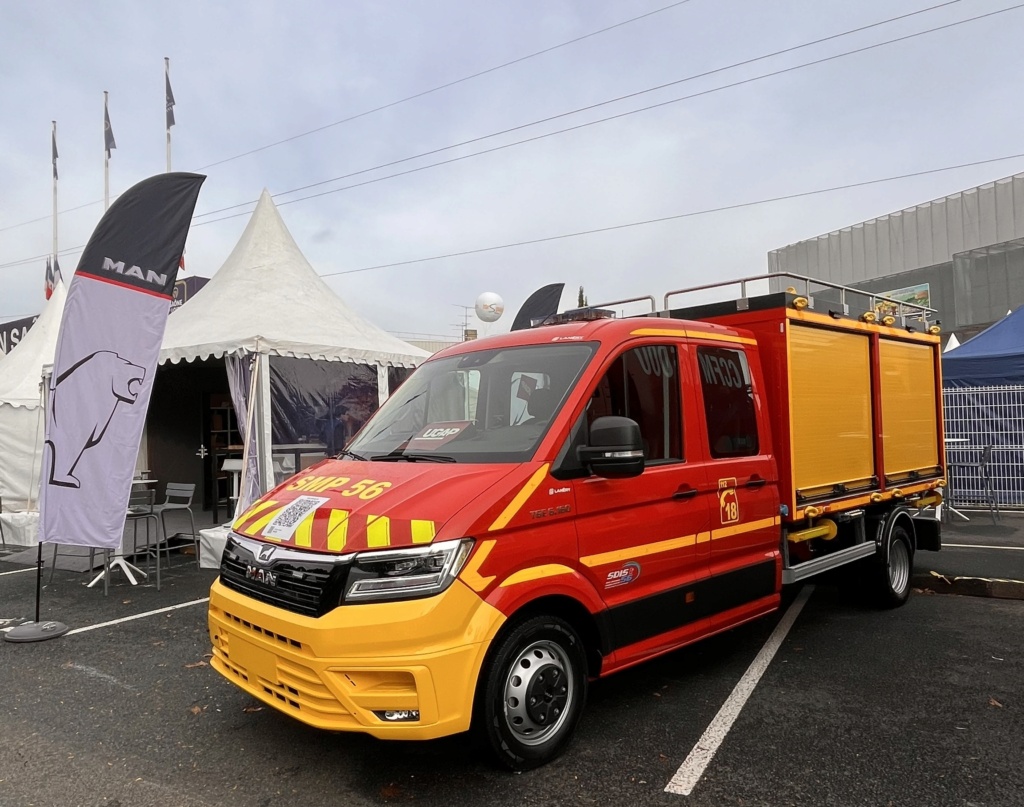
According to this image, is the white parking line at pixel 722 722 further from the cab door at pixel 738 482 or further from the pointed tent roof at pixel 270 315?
the pointed tent roof at pixel 270 315

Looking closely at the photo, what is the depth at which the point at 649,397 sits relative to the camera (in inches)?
157

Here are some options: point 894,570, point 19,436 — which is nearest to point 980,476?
point 894,570

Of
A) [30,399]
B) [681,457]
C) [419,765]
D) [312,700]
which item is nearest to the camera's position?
[312,700]

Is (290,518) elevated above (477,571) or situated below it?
above

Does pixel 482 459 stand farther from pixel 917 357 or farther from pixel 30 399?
pixel 30 399

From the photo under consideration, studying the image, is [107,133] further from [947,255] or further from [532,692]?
[947,255]

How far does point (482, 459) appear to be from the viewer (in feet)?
11.4

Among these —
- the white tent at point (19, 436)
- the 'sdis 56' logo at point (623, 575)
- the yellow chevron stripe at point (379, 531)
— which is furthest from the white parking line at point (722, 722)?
the white tent at point (19, 436)

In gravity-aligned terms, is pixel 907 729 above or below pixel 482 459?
below

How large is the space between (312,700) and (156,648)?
3202 millimetres

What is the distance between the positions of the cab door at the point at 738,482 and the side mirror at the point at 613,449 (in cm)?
99

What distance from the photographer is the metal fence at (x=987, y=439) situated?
12.6 metres

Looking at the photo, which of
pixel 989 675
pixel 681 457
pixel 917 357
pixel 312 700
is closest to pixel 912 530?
pixel 917 357

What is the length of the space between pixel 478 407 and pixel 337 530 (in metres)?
1.24
